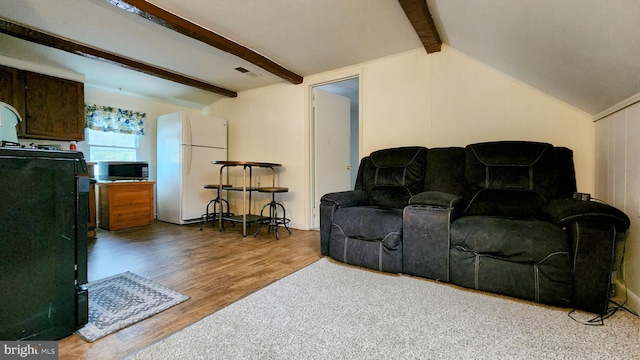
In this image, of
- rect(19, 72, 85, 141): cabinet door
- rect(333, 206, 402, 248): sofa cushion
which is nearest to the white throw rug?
rect(333, 206, 402, 248): sofa cushion

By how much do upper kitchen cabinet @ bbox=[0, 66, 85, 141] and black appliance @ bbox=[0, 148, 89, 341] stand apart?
3.10 metres

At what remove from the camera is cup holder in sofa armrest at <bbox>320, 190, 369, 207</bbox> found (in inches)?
97.7

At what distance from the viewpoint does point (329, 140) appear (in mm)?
4125

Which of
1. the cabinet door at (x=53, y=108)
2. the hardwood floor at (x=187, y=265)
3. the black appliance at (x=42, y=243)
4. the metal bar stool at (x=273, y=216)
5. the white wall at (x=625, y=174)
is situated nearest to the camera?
the black appliance at (x=42, y=243)

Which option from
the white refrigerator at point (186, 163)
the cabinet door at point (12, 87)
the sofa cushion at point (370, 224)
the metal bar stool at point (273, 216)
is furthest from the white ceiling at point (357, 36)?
the metal bar stool at point (273, 216)

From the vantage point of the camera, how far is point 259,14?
2375 mm

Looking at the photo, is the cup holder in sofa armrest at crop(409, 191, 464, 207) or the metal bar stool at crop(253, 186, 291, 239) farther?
the metal bar stool at crop(253, 186, 291, 239)

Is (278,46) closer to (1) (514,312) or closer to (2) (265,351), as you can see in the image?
(2) (265,351)

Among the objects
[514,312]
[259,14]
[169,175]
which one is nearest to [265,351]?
[514,312]

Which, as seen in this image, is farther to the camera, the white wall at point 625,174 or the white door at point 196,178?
the white door at point 196,178

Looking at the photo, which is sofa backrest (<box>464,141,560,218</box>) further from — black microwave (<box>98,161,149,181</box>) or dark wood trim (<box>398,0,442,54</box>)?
black microwave (<box>98,161,149,181</box>)

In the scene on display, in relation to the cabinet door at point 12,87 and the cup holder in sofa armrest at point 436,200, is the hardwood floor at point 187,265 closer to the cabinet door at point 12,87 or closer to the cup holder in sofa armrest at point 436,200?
the cup holder in sofa armrest at point 436,200

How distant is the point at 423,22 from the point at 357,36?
701 mm

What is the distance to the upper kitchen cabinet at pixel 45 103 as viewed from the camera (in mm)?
3180
